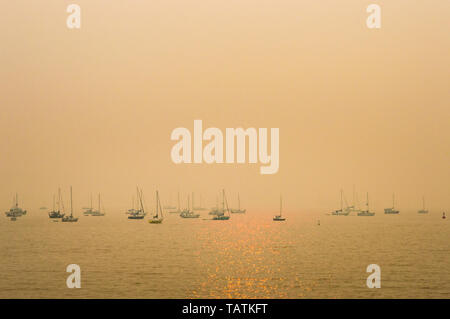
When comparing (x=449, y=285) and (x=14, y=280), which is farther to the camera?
(x=14, y=280)

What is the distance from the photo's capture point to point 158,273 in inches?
2525

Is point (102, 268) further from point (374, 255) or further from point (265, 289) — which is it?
point (374, 255)

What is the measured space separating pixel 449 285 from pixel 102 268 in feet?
141

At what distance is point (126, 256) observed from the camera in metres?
85.4
